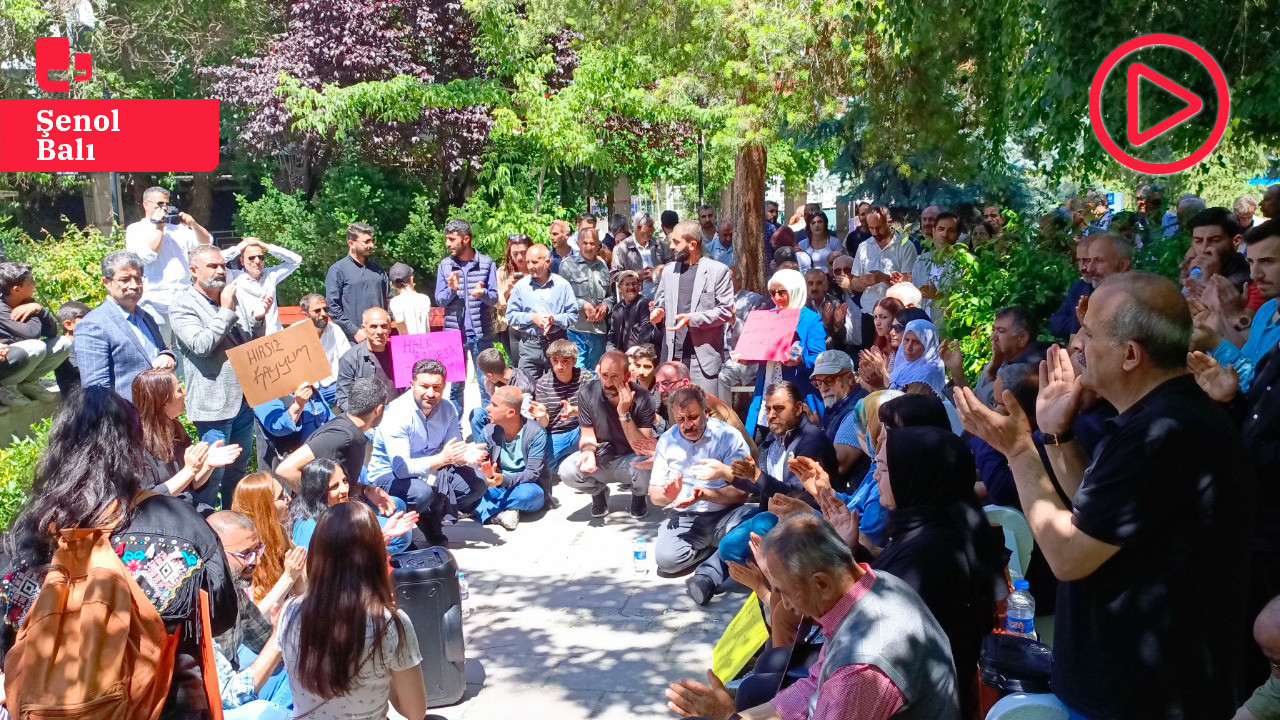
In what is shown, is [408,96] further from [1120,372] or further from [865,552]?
[1120,372]

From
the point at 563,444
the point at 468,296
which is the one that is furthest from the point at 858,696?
the point at 468,296

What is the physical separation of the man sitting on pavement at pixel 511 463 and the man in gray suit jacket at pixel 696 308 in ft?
4.85

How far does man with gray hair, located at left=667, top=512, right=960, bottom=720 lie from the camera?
3.03 meters

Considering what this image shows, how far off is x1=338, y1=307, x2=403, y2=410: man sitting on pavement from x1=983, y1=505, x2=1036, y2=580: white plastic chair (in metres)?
4.91

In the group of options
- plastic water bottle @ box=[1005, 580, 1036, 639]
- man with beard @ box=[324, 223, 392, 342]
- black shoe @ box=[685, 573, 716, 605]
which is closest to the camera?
plastic water bottle @ box=[1005, 580, 1036, 639]

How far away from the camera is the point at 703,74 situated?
38.8ft

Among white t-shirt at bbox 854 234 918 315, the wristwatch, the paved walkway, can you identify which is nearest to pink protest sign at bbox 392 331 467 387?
the paved walkway

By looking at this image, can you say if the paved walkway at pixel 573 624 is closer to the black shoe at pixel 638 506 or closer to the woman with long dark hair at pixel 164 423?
the black shoe at pixel 638 506

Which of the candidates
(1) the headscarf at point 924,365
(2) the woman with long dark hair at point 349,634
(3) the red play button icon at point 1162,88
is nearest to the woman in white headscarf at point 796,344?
(1) the headscarf at point 924,365

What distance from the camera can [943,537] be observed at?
3771mm

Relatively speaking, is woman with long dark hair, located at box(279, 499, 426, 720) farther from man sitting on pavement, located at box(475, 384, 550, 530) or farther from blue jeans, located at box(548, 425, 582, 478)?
blue jeans, located at box(548, 425, 582, 478)

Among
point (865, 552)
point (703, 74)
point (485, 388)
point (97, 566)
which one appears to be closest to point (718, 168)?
point (703, 74)

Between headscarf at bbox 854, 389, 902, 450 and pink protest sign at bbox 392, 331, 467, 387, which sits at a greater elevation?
pink protest sign at bbox 392, 331, 467, 387

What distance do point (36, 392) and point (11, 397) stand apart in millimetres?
263
